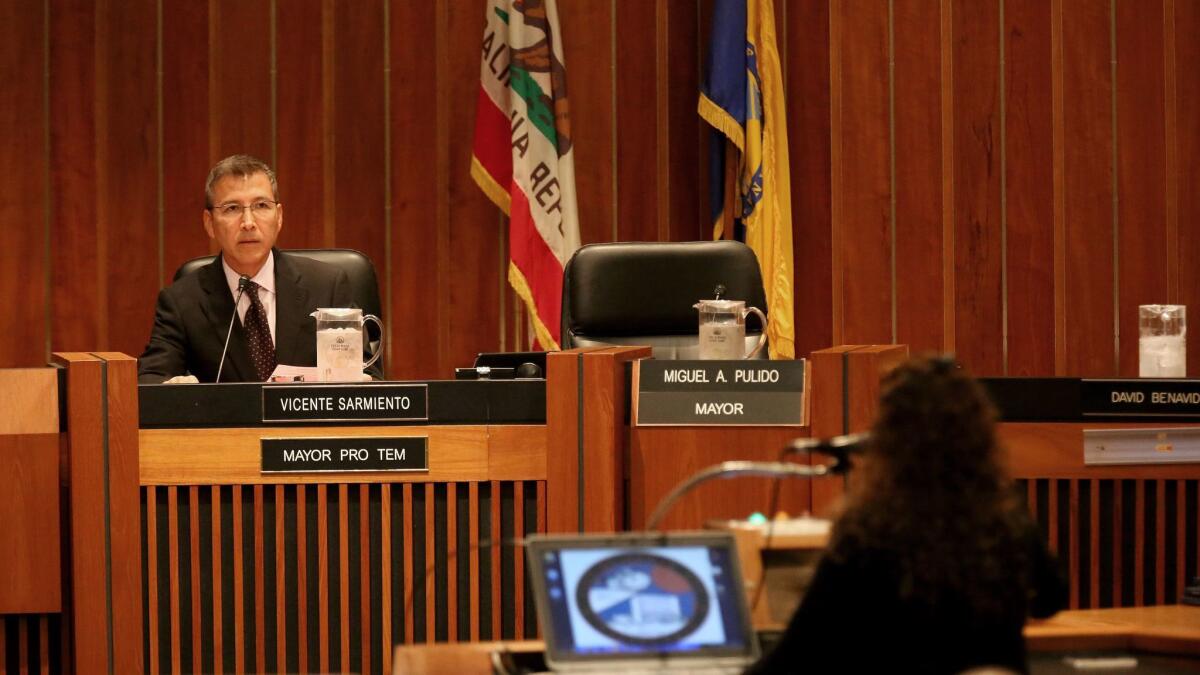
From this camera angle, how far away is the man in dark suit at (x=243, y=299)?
12.6 feet

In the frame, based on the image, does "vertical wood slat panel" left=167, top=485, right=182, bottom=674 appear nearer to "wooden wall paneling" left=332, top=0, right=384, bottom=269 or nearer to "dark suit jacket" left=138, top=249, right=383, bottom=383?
"dark suit jacket" left=138, top=249, right=383, bottom=383

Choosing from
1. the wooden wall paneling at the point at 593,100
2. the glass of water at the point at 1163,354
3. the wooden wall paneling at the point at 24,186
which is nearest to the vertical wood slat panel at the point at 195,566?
the glass of water at the point at 1163,354

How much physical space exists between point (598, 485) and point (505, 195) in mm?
2498

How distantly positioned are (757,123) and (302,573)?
277cm

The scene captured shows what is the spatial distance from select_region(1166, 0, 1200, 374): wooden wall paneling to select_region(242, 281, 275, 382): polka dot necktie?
3174mm

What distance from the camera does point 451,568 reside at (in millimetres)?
3076

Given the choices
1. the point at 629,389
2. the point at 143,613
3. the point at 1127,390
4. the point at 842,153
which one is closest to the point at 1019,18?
the point at 842,153

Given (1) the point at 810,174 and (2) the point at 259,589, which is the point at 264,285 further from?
(1) the point at 810,174

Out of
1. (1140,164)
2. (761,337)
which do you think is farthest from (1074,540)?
A: (1140,164)

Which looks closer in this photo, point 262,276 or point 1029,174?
point 262,276

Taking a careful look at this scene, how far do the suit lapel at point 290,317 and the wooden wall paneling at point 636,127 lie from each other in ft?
6.03

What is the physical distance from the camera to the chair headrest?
4094 mm

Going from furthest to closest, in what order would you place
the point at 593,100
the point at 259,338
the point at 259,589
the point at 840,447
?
the point at 593,100, the point at 259,338, the point at 259,589, the point at 840,447

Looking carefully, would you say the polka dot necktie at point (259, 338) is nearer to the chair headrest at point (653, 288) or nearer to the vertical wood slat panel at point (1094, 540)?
the chair headrest at point (653, 288)
